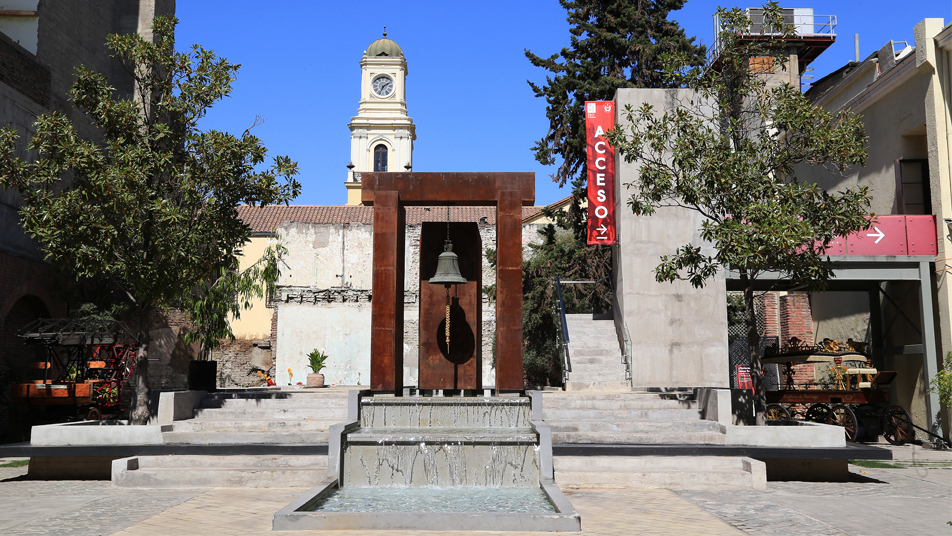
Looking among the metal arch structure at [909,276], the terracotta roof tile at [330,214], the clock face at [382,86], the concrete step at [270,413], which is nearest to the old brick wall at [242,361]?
the terracotta roof tile at [330,214]

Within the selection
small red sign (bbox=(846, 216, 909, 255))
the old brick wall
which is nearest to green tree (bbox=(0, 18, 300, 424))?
small red sign (bbox=(846, 216, 909, 255))

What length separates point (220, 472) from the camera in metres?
10.1

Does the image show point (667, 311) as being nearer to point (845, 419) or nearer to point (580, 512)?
point (845, 419)

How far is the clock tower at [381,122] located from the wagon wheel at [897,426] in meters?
52.7

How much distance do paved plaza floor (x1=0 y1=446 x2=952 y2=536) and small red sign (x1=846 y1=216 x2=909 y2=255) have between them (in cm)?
761

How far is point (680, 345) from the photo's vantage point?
1905 centimetres

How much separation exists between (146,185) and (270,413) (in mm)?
4208

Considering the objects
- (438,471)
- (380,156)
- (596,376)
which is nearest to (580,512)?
(438,471)

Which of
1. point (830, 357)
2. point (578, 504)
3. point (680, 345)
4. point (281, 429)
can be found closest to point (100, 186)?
point (281, 429)

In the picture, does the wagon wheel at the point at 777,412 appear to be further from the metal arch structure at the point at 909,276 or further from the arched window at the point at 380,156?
the arched window at the point at 380,156

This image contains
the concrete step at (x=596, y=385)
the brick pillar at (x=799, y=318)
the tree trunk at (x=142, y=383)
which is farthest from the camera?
the brick pillar at (x=799, y=318)

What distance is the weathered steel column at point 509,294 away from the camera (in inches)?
491

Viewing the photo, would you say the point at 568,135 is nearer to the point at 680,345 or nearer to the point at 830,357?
the point at 680,345

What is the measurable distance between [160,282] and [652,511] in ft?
28.4
